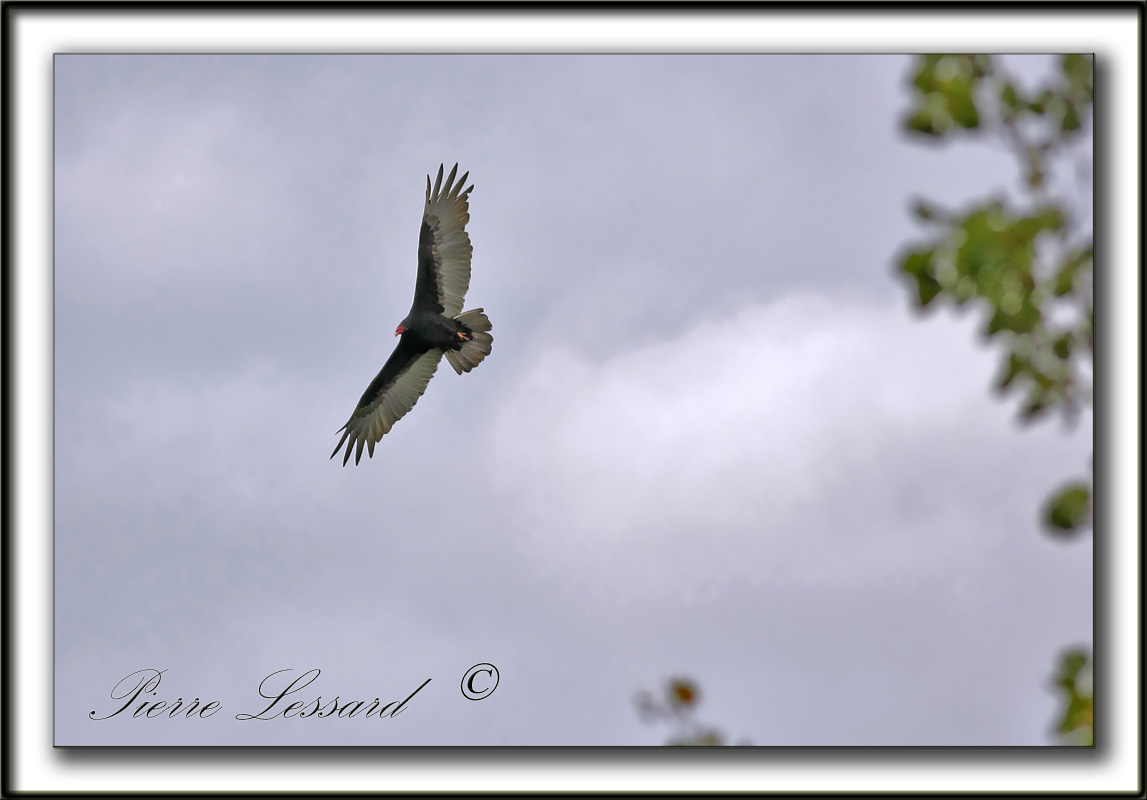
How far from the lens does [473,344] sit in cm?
1002

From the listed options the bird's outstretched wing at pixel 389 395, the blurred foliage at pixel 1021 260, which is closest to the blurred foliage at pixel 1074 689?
the blurred foliage at pixel 1021 260

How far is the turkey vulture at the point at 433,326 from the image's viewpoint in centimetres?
966

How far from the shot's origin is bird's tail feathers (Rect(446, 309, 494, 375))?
9.93 metres

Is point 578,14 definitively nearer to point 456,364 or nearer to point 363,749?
point 363,749

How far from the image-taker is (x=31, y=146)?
458cm

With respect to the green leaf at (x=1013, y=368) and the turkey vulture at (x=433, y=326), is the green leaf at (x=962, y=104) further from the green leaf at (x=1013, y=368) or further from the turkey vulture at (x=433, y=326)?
the turkey vulture at (x=433, y=326)

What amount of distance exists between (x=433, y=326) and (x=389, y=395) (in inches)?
49.7

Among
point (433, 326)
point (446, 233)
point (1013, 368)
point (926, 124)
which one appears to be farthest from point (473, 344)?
point (1013, 368)

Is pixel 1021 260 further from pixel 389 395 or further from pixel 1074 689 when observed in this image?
pixel 389 395

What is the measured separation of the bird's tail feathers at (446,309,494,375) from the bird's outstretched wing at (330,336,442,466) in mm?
334

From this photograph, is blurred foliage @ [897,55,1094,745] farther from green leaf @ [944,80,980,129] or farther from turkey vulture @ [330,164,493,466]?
turkey vulture @ [330,164,493,466]

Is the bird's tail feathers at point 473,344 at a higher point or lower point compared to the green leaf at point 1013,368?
higher

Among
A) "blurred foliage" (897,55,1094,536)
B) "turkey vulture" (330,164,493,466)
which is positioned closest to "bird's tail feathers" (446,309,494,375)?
"turkey vulture" (330,164,493,466)
